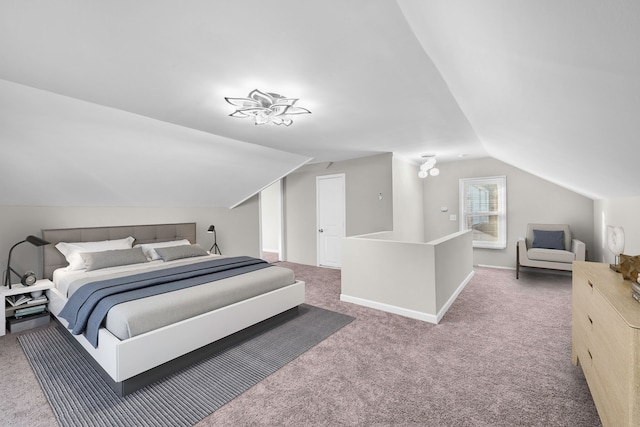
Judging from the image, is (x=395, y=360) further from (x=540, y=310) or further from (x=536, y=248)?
(x=536, y=248)

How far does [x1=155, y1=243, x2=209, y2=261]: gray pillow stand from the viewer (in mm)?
3920

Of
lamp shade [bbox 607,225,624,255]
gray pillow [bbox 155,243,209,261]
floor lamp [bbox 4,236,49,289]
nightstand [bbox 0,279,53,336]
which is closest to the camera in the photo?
lamp shade [bbox 607,225,624,255]

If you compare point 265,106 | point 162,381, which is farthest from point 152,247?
point 265,106

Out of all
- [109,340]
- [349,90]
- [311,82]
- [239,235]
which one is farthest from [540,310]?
[239,235]

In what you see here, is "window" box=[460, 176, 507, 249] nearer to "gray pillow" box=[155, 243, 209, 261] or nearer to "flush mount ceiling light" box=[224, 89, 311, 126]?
"flush mount ceiling light" box=[224, 89, 311, 126]

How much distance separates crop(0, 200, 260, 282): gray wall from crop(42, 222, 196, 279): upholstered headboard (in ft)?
0.32

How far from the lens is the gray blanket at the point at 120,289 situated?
7.27ft

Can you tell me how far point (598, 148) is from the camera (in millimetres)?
1860

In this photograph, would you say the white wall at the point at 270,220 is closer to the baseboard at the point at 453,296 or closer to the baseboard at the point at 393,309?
the baseboard at the point at 393,309

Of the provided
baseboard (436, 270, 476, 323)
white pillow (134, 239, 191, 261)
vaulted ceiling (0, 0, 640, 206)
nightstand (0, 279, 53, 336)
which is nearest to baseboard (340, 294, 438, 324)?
baseboard (436, 270, 476, 323)

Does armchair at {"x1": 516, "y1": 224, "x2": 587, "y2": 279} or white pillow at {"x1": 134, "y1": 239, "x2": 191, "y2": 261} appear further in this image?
armchair at {"x1": 516, "y1": 224, "x2": 587, "y2": 279}

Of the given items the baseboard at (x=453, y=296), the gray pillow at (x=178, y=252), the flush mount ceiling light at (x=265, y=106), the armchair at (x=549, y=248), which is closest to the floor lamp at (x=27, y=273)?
the gray pillow at (x=178, y=252)

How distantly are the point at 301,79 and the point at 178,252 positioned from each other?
121 inches

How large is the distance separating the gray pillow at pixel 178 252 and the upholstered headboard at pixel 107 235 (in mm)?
607
